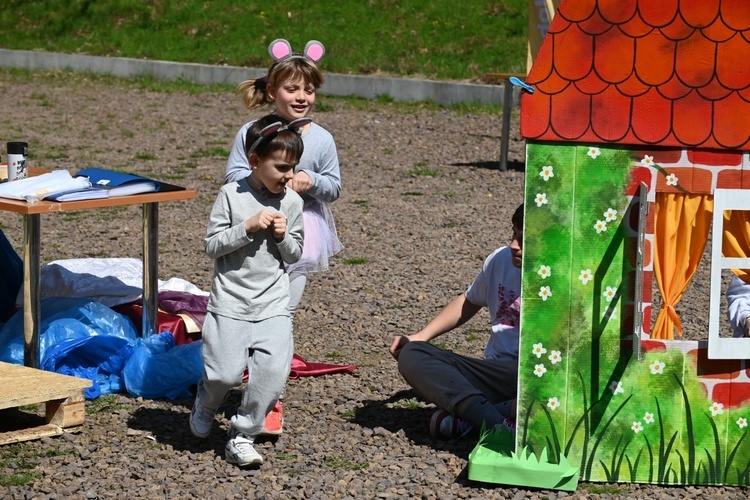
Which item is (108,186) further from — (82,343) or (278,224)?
(278,224)

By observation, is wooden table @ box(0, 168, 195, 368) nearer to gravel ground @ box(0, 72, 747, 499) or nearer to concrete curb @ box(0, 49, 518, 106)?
gravel ground @ box(0, 72, 747, 499)

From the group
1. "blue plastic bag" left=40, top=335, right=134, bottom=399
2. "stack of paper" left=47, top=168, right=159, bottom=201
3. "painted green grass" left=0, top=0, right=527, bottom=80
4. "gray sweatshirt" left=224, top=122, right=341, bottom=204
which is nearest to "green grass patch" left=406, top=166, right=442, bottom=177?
"painted green grass" left=0, top=0, right=527, bottom=80

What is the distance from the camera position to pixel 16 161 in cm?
522

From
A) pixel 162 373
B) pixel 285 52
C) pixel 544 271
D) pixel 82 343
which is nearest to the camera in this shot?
pixel 544 271

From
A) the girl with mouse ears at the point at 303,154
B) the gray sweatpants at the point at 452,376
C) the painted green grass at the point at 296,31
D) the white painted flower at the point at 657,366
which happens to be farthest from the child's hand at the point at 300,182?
the painted green grass at the point at 296,31

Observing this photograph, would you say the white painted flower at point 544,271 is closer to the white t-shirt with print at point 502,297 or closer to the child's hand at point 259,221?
the white t-shirt with print at point 502,297

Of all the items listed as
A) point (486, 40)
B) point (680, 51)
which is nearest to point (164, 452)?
point (680, 51)

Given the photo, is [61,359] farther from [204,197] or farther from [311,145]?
[204,197]

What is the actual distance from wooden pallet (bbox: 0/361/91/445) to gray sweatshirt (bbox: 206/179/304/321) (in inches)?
31.7

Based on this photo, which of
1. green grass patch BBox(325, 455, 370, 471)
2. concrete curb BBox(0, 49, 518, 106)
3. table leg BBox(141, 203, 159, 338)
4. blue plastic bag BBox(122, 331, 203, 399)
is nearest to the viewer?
green grass patch BBox(325, 455, 370, 471)

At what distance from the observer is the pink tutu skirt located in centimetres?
477

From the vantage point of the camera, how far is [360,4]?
19.2 metres

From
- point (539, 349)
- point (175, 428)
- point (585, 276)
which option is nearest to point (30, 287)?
point (175, 428)

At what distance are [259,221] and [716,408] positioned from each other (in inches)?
69.3
